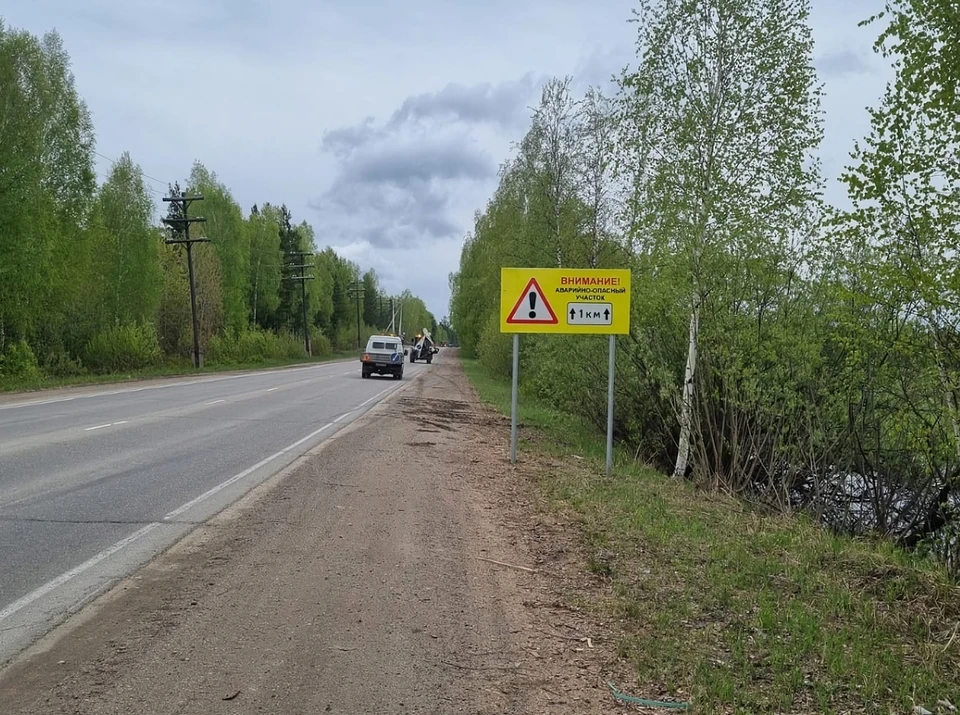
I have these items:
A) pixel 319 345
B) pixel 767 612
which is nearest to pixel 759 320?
pixel 767 612

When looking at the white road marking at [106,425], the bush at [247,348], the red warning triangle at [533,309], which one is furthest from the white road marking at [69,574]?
the bush at [247,348]

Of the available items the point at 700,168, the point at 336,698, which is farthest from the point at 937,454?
the point at 700,168

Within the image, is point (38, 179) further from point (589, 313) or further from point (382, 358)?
point (589, 313)

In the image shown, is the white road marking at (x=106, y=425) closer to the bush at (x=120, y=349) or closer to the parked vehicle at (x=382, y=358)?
the bush at (x=120, y=349)

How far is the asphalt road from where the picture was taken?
5.80 m

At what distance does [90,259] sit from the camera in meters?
39.7

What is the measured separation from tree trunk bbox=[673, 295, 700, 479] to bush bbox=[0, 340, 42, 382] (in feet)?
83.1

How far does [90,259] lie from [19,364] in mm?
11116

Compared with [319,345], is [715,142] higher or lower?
higher

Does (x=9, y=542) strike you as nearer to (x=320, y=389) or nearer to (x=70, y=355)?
(x=320, y=389)

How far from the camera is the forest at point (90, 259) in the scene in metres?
30.2

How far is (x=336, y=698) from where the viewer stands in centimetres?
396

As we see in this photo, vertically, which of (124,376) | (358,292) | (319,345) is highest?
(358,292)

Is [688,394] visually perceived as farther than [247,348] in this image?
No
